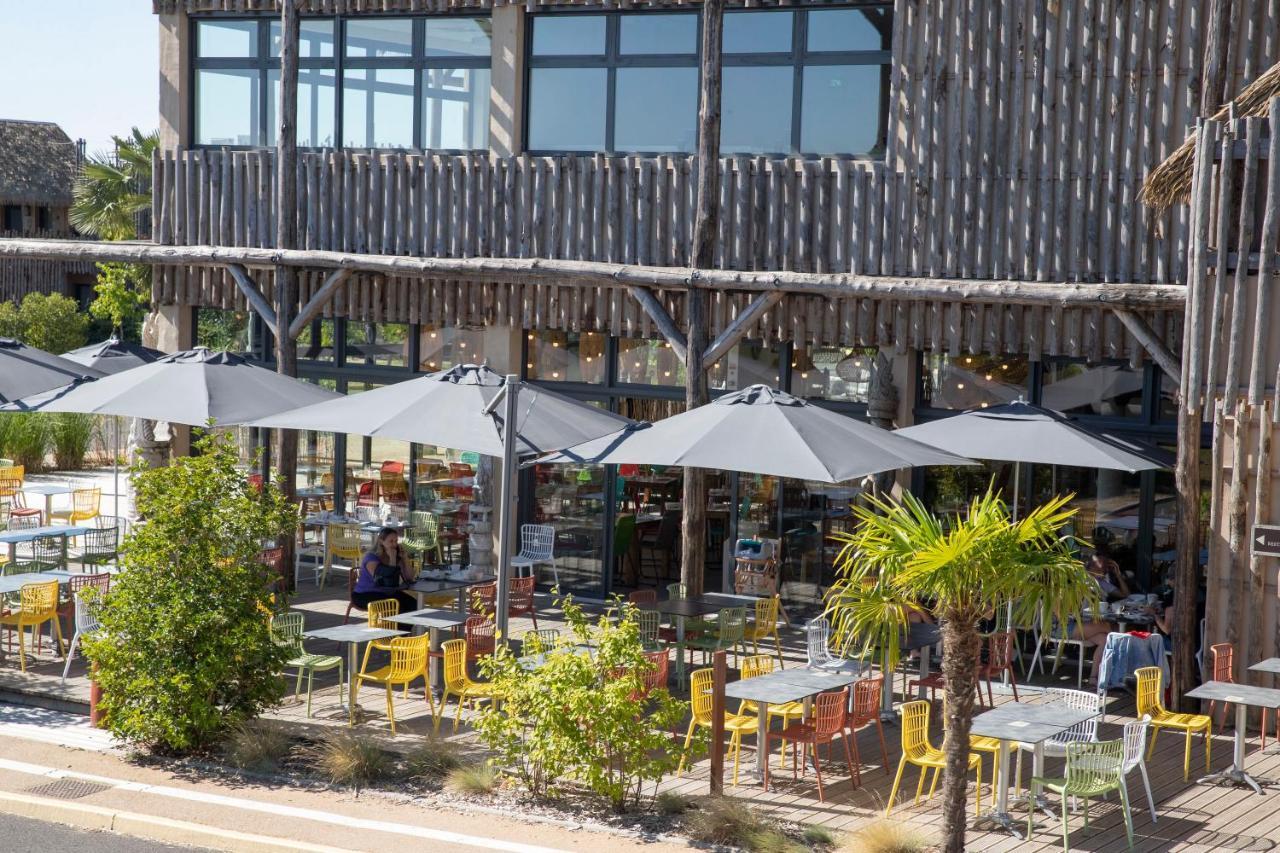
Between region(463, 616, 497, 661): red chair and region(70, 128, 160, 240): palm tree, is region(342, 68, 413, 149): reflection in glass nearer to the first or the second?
region(463, 616, 497, 661): red chair

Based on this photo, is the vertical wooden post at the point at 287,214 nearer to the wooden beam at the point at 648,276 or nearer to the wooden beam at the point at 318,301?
the wooden beam at the point at 318,301

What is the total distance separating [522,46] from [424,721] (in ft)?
28.7

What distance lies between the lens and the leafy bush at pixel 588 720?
9.55 meters

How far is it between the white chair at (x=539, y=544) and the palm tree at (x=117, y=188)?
57.8 feet

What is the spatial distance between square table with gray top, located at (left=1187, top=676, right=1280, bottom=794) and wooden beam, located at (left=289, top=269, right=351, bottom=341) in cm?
1064

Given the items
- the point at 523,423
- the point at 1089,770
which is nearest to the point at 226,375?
the point at 523,423

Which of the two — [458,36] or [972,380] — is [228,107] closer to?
[458,36]

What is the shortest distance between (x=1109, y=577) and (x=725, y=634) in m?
4.32

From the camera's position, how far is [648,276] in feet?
51.2

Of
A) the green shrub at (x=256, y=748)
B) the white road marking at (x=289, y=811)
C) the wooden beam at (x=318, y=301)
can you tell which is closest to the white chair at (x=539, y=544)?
the wooden beam at (x=318, y=301)

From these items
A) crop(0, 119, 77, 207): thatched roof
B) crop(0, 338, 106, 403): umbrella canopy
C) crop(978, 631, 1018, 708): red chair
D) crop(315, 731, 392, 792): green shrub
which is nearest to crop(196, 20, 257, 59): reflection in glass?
crop(0, 338, 106, 403): umbrella canopy

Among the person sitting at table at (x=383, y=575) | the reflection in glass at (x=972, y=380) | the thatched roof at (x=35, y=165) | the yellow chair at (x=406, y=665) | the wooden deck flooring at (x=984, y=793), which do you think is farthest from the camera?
the thatched roof at (x=35, y=165)

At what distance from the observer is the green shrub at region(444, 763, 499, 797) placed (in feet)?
33.0

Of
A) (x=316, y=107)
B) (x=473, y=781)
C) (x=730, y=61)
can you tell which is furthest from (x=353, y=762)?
(x=316, y=107)
